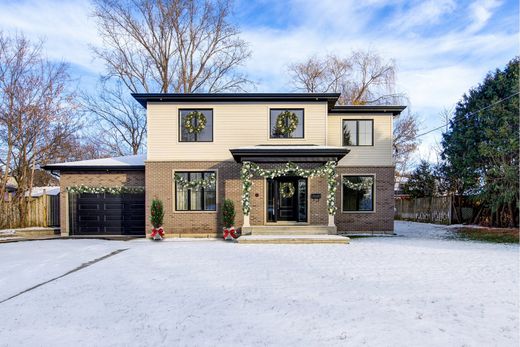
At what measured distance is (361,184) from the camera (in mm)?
13055

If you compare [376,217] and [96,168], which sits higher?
[96,168]

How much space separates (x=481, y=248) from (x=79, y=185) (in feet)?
50.5

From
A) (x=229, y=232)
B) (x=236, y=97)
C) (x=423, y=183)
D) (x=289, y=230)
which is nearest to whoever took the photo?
(x=289, y=230)

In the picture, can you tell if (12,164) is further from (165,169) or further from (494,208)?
(494,208)

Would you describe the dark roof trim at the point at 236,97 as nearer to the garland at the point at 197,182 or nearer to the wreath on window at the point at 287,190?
the garland at the point at 197,182

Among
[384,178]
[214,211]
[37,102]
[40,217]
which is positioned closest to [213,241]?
[214,211]

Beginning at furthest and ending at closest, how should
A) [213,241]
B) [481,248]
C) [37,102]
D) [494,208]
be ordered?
[37,102] < [494,208] < [213,241] < [481,248]

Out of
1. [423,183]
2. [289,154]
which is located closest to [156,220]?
[289,154]

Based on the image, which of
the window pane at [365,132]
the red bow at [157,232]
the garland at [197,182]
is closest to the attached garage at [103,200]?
the red bow at [157,232]

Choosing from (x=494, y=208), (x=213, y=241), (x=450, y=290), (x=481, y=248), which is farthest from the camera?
(x=494, y=208)

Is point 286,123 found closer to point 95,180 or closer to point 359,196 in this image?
point 359,196

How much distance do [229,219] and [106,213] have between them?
567cm

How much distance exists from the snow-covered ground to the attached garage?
→ 14.5 feet

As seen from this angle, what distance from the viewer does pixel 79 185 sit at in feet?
42.8
